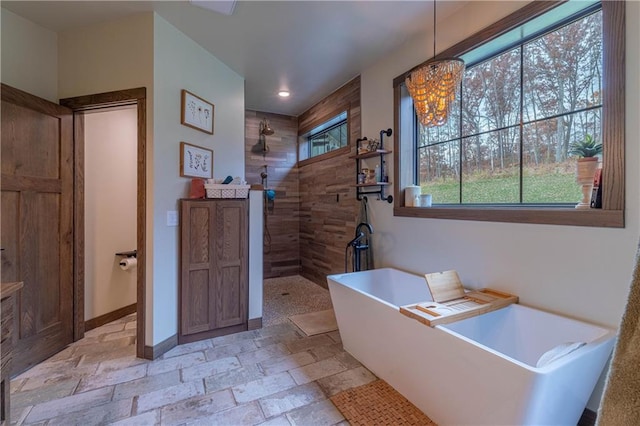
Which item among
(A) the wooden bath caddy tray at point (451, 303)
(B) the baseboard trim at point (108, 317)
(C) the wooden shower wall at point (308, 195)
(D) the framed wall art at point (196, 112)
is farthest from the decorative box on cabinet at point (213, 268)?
(A) the wooden bath caddy tray at point (451, 303)

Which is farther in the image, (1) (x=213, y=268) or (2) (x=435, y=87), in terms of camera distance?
(1) (x=213, y=268)

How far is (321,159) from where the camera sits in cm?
425

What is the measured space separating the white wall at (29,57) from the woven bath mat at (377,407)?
3.29 m

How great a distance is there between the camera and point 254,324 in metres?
2.87

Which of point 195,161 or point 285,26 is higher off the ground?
point 285,26

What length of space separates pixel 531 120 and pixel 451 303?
53.2 inches

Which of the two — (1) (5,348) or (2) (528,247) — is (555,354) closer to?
(2) (528,247)

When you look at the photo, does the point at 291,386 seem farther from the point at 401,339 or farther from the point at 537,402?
the point at 537,402

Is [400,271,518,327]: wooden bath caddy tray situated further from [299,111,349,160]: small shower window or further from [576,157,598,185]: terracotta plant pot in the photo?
[299,111,349,160]: small shower window

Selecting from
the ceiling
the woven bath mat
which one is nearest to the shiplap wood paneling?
the ceiling

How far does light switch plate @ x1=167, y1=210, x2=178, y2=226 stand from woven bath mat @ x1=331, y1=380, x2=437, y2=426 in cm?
184

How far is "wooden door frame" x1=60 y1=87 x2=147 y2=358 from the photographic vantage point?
231 centimetres

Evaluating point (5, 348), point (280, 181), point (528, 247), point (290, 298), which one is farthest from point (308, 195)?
point (5, 348)

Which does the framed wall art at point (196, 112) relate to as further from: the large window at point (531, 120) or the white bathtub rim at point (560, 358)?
the white bathtub rim at point (560, 358)
